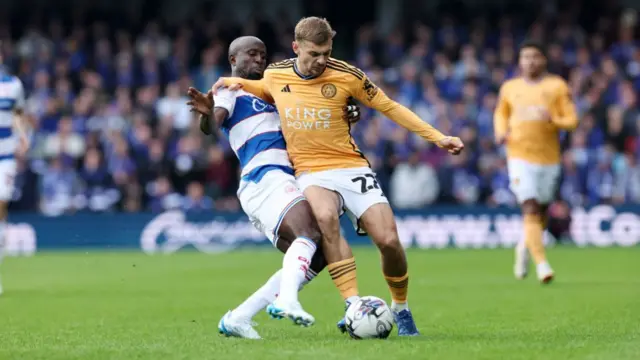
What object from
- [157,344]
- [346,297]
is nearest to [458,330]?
[346,297]

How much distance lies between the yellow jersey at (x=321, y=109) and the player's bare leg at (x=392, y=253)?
44 centimetres

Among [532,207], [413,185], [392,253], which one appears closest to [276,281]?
[392,253]

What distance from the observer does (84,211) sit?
2283 cm

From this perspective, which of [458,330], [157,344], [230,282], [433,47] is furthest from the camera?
[433,47]

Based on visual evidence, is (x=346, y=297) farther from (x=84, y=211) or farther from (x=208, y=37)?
(x=208, y=37)

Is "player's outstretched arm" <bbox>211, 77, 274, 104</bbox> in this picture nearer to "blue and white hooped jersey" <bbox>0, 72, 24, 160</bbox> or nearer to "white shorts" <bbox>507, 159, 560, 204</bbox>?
"blue and white hooped jersey" <bbox>0, 72, 24, 160</bbox>

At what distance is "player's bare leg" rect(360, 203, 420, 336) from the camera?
8.40m

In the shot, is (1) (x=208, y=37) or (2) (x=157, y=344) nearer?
(2) (x=157, y=344)

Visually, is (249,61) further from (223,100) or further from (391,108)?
(391,108)

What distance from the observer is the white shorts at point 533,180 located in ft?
47.3

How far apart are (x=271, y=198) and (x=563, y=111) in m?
6.89

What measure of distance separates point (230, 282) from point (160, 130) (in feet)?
33.1

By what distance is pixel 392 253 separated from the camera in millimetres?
8484

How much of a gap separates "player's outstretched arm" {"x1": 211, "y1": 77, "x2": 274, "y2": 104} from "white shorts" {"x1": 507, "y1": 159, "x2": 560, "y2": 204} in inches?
248
